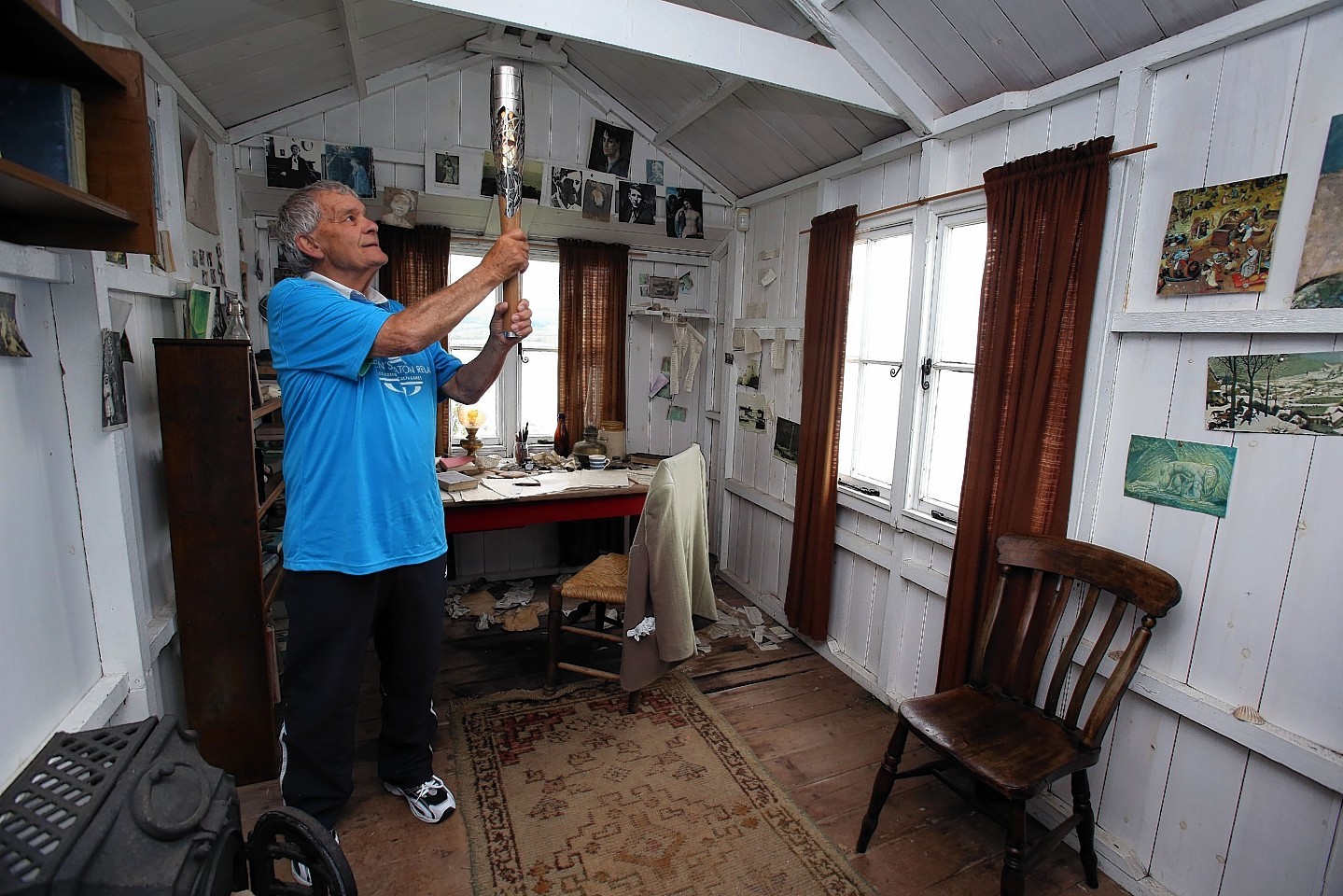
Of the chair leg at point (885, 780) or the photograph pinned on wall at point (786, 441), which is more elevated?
the photograph pinned on wall at point (786, 441)

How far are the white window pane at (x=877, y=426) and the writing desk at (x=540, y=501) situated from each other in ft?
3.48

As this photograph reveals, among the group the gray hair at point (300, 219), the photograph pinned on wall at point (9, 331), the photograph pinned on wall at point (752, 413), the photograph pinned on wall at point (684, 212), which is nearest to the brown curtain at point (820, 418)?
the photograph pinned on wall at point (752, 413)

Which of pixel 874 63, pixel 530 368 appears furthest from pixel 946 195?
pixel 530 368

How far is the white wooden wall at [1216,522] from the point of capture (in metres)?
1.45

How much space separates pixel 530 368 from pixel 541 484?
3.06 ft

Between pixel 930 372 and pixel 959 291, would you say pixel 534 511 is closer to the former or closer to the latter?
pixel 930 372

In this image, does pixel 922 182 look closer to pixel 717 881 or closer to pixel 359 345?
pixel 359 345

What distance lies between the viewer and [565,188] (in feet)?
11.1

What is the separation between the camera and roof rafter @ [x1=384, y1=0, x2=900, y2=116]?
176 centimetres

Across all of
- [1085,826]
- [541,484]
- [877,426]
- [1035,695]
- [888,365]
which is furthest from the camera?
[541,484]

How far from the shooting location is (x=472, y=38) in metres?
3.16

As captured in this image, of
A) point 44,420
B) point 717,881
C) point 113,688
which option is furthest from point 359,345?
point 717,881

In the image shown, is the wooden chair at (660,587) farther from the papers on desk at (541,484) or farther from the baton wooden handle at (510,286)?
the baton wooden handle at (510,286)

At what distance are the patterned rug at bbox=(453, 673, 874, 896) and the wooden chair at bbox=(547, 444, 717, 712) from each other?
20 centimetres
